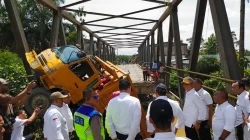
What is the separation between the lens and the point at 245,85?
176 inches

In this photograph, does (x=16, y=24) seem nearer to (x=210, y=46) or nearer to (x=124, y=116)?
(x=124, y=116)

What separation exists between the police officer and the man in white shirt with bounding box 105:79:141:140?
72cm

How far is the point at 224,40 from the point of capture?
18.5 feet

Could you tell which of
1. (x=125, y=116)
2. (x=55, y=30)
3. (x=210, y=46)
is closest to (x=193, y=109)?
(x=125, y=116)

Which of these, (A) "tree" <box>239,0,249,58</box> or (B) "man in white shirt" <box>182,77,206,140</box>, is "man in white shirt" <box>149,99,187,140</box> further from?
(A) "tree" <box>239,0,249,58</box>

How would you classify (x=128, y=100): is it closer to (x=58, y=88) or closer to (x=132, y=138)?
(x=132, y=138)

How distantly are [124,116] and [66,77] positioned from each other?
13.9 feet

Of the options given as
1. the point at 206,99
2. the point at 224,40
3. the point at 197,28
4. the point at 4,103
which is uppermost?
the point at 197,28

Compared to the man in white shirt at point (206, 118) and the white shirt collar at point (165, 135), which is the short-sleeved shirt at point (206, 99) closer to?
the man in white shirt at point (206, 118)

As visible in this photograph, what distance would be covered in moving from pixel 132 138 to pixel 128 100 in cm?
54

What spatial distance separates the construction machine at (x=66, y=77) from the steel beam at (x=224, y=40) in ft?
10.7

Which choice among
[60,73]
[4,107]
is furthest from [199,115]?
[60,73]

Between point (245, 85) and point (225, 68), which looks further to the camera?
point (225, 68)

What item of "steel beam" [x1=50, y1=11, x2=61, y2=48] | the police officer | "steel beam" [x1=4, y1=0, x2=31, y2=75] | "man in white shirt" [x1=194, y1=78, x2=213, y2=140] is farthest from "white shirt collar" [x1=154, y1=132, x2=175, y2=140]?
"steel beam" [x1=50, y1=11, x2=61, y2=48]
